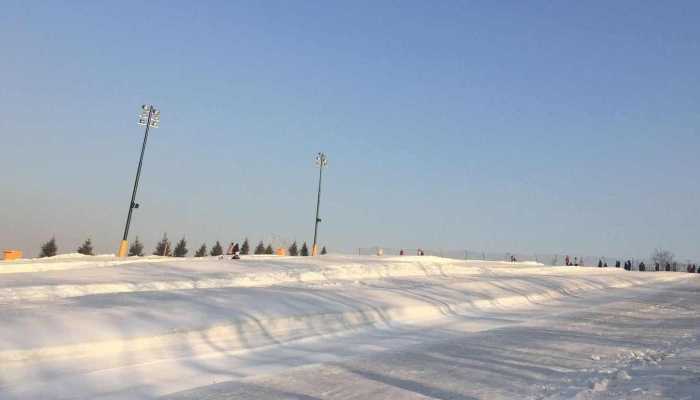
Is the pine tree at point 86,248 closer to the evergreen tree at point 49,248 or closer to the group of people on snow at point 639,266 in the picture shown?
the evergreen tree at point 49,248

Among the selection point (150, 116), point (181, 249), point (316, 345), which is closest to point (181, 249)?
point (181, 249)

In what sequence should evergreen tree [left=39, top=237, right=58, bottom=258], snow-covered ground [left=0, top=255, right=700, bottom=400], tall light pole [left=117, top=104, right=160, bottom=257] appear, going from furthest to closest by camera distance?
evergreen tree [left=39, top=237, right=58, bottom=258], tall light pole [left=117, top=104, right=160, bottom=257], snow-covered ground [left=0, top=255, right=700, bottom=400]

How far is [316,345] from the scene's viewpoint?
10.2 meters

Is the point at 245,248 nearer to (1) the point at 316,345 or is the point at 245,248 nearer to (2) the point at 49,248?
(2) the point at 49,248

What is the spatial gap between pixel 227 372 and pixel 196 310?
3522mm

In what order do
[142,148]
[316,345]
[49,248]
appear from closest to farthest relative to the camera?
[316,345]
[142,148]
[49,248]

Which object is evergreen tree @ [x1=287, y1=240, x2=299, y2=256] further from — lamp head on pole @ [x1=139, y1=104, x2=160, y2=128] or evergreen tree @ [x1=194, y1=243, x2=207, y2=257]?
lamp head on pole @ [x1=139, y1=104, x2=160, y2=128]

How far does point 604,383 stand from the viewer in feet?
23.6

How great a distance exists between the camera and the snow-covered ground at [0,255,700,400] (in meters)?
6.91

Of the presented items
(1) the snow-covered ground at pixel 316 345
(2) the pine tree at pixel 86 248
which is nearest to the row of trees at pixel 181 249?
(2) the pine tree at pixel 86 248

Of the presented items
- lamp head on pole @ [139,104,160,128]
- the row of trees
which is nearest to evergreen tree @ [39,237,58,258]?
the row of trees

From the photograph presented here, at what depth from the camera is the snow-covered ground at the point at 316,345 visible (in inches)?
272

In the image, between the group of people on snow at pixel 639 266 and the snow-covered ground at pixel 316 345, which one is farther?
the group of people on snow at pixel 639 266

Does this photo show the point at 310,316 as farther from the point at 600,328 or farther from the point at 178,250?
the point at 178,250
